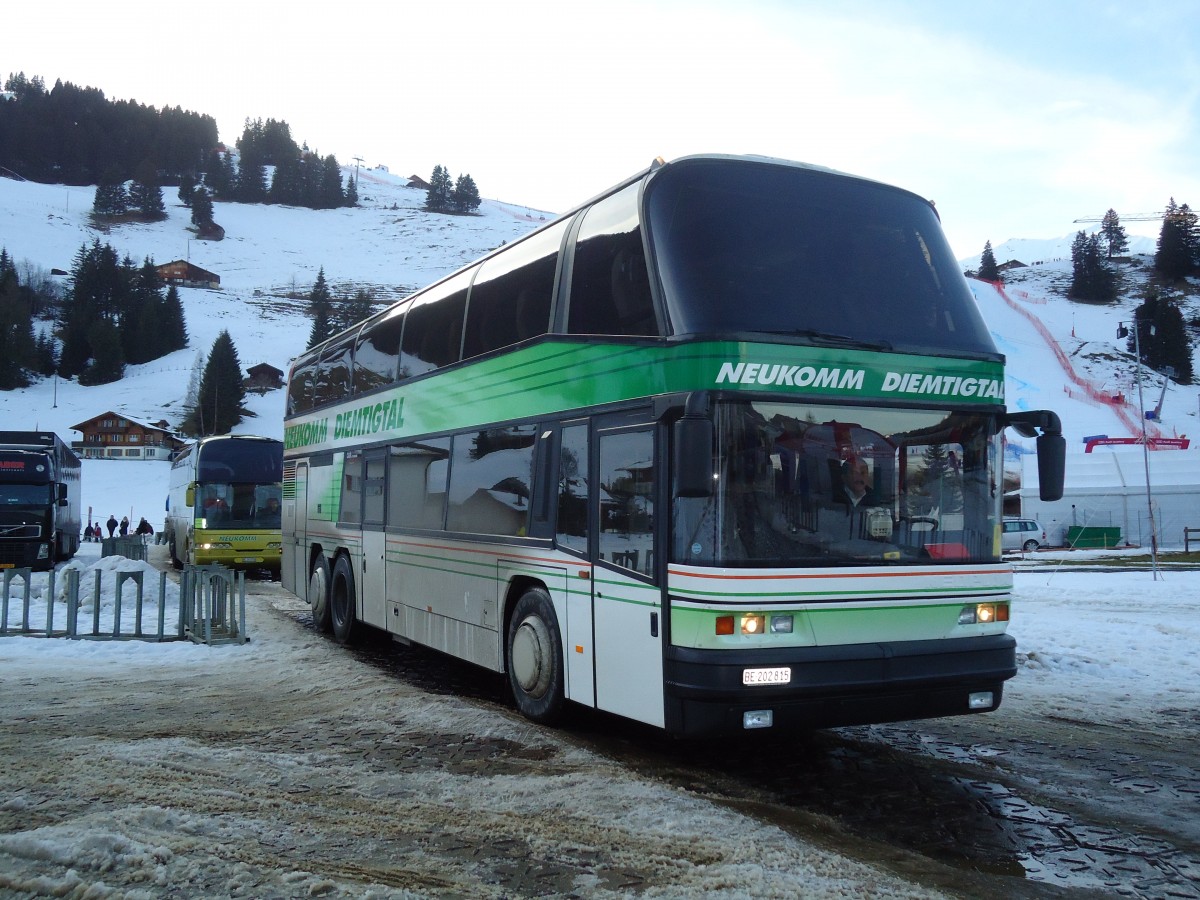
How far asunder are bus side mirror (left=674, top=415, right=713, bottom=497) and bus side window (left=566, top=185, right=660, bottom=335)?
1031 mm

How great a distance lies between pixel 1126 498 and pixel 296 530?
4148 cm

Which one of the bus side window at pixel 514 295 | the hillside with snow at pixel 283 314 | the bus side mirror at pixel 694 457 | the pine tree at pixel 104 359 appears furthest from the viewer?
the pine tree at pixel 104 359

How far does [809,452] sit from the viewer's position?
21.5ft

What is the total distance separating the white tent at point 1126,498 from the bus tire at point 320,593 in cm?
3823

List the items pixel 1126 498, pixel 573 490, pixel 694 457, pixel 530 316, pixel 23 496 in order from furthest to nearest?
1. pixel 1126 498
2. pixel 23 496
3. pixel 530 316
4. pixel 573 490
5. pixel 694 457

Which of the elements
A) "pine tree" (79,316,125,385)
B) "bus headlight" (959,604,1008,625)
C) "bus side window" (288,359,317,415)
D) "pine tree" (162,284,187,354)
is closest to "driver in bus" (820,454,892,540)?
"bus headlight" (959,604,1008,625)

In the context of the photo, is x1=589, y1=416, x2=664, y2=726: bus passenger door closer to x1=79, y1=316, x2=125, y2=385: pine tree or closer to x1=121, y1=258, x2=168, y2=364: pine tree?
x1=79, y1=316, x2=125, y2=385: pine tree

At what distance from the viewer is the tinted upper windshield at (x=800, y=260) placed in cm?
677

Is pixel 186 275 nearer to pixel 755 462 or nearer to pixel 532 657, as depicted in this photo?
pixel 532 657

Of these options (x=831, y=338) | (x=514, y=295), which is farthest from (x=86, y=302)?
(x=831, y=338)

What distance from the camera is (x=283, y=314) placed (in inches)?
5664

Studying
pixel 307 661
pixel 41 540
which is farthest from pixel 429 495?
pixel 41 540

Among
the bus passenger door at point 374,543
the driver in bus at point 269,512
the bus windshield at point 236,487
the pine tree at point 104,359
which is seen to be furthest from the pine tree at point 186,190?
the bus passenger door at point 374,543

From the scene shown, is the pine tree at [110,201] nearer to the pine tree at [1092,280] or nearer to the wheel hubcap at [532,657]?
the pine tree at [1092,280]
